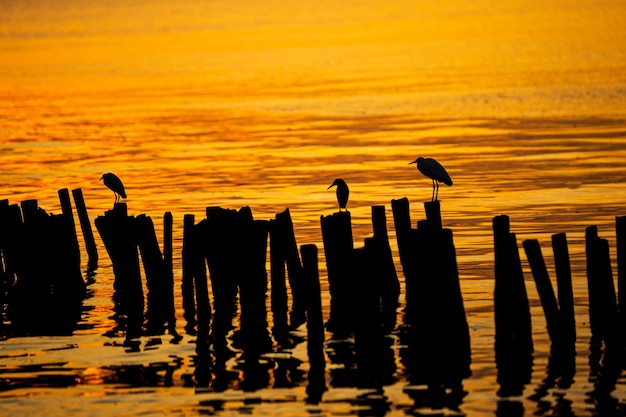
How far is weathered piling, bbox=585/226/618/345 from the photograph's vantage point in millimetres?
17953

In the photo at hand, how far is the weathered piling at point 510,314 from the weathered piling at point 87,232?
940 cm

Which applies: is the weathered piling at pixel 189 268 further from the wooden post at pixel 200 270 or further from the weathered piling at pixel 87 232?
the weathered piling at pixel 87 232

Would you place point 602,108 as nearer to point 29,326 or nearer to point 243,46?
point 29,326

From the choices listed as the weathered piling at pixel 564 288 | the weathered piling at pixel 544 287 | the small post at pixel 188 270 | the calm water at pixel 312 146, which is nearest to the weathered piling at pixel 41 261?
the calm water at pixel 312 146

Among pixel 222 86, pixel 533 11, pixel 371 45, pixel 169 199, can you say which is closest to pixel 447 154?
pixel 169 199

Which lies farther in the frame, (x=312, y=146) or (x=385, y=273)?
(x=312, y=146)

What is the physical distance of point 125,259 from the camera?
2225cm

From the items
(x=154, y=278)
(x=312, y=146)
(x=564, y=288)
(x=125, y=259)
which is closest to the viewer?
(x=564, y=288)

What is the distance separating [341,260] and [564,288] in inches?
122

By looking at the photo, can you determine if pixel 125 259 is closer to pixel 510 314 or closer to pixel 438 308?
pixel 438 308

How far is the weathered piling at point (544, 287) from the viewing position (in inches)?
691

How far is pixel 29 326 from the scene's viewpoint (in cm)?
2152

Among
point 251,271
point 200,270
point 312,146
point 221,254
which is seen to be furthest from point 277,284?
point 312,146

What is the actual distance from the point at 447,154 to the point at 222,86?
29.5 meters
